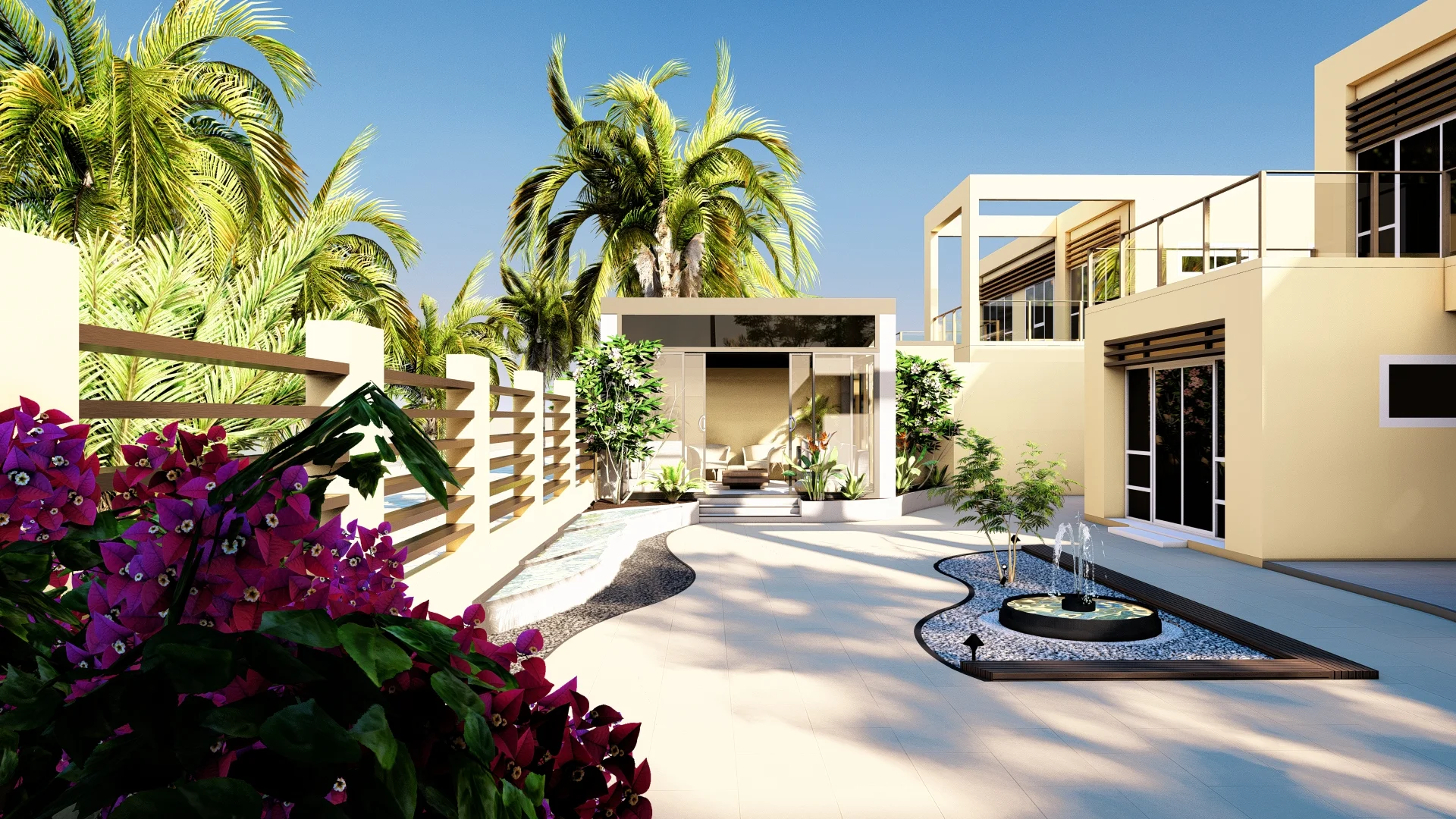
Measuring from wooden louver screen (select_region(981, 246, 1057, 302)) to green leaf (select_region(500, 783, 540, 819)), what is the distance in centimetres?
2298

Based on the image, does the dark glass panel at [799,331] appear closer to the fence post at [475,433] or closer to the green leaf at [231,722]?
the fence post at [475,433]

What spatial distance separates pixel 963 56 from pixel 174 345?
131 feet

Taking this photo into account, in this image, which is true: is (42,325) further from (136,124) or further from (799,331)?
(799,331)

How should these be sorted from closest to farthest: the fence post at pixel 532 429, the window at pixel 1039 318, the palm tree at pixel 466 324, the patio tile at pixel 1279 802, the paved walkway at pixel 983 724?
the patio tile at pixel 1279 802 → the paved walkway at pixel 983 724 → the fence post at pixel 532 429 → the window at pixel 1039 318 → the palm tree at pixel 466 324

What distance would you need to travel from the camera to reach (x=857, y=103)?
33.0 metres

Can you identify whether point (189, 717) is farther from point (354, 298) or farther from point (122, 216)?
point (354, 298)

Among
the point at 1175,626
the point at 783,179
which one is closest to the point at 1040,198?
the point at 783,179

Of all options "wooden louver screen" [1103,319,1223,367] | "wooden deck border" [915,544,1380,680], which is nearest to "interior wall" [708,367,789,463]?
"wooden louver screen" [1103,319,1223,367]

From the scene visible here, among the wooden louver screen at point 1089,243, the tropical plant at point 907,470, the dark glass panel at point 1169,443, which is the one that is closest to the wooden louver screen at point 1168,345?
the dark glass panel at point 1169,443

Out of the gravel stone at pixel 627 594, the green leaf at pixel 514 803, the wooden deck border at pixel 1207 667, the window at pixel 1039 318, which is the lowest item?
the gravel stone at pixel 627 594

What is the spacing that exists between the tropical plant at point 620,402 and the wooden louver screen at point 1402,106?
10.3 metres

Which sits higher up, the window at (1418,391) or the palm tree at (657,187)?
the palm tree at (657,187)

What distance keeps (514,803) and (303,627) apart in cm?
23

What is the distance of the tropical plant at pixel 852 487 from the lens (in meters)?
14.2
